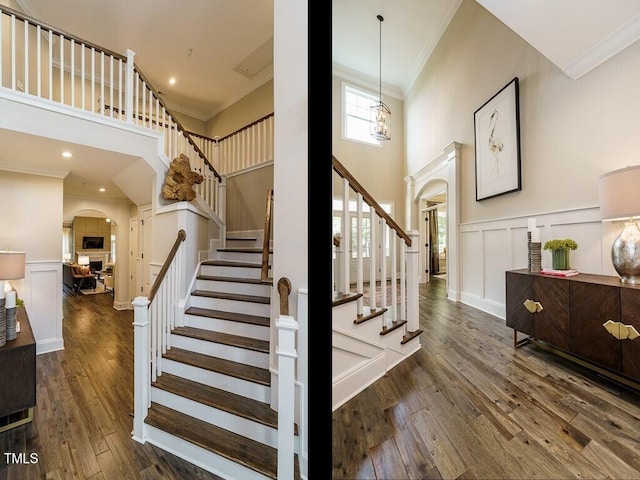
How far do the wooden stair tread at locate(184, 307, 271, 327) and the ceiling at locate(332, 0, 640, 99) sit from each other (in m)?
1.67

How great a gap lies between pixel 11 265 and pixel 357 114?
3347 millimetres

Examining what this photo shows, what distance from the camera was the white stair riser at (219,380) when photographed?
1499 mm

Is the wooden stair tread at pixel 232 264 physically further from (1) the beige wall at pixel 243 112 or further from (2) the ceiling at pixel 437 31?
(1) the beige wall at pixel 243 112

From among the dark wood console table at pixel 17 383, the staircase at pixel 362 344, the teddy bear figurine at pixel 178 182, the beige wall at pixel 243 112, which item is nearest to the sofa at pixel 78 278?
the beige wall at pixel 243 112

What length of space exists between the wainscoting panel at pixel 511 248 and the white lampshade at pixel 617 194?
0.02 m

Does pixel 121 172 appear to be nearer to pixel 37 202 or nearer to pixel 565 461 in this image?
pixel 37 202

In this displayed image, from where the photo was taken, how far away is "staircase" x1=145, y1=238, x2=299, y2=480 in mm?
1322

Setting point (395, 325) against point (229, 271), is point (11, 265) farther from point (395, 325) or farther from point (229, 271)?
point (395, 325)

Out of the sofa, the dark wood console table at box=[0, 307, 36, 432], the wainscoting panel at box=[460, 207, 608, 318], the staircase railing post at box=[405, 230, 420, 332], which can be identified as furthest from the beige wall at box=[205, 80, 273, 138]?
the sofa

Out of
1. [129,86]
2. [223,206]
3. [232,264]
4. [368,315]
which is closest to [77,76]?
[129,86]

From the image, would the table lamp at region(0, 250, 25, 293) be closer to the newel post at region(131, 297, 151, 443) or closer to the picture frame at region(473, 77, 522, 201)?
the newel post at region(131, 297, 151, 443)

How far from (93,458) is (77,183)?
382 cm

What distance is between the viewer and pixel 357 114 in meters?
0.59

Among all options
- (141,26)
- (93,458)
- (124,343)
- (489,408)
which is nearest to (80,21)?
(141,26)
